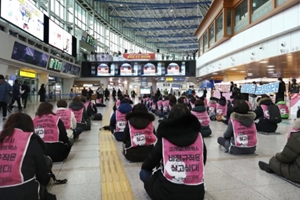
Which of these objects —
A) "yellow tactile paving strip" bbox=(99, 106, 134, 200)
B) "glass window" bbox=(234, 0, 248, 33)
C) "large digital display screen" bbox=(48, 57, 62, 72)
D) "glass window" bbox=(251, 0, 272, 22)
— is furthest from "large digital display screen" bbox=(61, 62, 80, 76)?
"yellow tactile paving strip" bbox=(99, 106, 134, 200)

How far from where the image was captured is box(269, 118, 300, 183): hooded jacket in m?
3.54

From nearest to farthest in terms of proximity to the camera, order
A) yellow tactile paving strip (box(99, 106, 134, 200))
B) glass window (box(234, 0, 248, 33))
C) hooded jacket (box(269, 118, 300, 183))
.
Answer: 1. yellow tactile paving strip (box(99, 106, 134, 200))
2. hooded jacket (box(269, 118, 300, 183))
3. glass window (box(234, 0, 248, 33))

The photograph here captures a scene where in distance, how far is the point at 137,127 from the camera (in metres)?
4.87

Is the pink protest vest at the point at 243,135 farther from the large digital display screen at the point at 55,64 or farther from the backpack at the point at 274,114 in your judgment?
the large digital display screen at the point at 55,64

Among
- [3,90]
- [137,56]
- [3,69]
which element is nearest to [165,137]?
[3,90]

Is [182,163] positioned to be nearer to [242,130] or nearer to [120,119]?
[242,130]

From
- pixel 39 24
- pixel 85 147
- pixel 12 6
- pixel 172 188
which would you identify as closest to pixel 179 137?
pixel 172 188

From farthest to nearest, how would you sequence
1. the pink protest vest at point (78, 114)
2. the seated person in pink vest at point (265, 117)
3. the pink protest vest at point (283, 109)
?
the pink protest vest at point (283, 109) → the pink protest vest at point (78, 114) → the seated person in pink vest at point (265, 117)

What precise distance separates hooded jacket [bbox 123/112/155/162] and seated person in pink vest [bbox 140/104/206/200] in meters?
2.04

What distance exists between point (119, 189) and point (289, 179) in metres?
2.52

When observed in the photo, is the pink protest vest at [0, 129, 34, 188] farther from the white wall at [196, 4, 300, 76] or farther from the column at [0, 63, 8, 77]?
the column at [0, 63, 8, 77]

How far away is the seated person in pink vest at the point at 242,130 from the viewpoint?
17.4ft

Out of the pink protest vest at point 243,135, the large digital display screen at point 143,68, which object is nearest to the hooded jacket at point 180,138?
the pink protest vest at point 243,135

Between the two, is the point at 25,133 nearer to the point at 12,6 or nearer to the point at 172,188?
the point at 172,188
